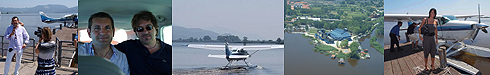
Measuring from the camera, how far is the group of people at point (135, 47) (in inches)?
170

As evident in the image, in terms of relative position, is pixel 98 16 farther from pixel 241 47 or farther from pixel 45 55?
pixel 241 47

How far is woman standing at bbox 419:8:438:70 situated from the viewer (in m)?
3.97

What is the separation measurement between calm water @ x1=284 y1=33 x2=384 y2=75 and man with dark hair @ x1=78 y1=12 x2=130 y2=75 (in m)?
2.18

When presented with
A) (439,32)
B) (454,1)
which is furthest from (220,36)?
(454,1)

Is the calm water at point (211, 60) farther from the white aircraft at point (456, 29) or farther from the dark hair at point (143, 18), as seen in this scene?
the white aircraft at point (456, 29)

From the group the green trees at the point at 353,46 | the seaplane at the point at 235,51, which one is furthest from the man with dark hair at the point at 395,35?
the seaplane at the point at 235,51

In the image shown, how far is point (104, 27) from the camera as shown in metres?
4.48

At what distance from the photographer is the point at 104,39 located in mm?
4520

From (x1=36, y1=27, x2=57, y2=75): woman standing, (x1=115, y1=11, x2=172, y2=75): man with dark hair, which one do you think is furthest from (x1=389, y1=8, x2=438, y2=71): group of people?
(x1=36, y1=27, x2=57, y2=75): woman standing

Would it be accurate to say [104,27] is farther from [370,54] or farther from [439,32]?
[439,32]

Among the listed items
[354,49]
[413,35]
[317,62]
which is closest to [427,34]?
[413,35]

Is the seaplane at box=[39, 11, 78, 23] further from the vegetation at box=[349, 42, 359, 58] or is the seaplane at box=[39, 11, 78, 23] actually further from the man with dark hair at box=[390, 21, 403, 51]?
the man with dark hair at box=[390, 21, 403, 51]

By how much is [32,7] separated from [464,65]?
23.5 feet

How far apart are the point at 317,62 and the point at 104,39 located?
2817 millimetres
